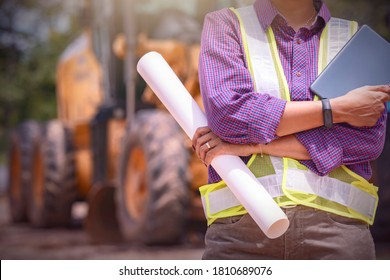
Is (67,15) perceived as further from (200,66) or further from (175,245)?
(200,66)

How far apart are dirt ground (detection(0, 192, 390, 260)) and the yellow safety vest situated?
1550 mm

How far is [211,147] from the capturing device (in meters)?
1.25

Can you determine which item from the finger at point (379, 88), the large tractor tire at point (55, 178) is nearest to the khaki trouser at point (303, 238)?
the finger at point (379, 88)

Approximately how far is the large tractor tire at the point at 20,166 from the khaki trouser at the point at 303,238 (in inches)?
158

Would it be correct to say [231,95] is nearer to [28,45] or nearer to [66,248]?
[66,248]

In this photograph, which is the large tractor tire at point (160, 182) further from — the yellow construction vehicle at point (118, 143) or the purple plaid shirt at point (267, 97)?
the purple plaid shirt at point (267, 97)

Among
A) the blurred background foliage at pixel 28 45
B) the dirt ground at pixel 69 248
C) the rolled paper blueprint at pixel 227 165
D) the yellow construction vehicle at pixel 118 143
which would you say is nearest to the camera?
the rolled paper blueprint at pixel 227 165

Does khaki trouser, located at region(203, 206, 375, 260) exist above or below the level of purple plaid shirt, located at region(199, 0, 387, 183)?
below

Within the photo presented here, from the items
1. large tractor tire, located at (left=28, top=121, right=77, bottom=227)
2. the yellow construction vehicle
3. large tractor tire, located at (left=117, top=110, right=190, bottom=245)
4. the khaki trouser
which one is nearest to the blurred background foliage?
the yellow construction vehicle

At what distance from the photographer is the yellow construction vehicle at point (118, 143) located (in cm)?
342

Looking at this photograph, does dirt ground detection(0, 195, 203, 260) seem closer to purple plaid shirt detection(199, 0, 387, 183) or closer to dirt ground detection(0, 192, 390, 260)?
dirt ground detection(0, 192, 390, 260)

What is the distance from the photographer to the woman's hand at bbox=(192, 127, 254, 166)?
1.25 m

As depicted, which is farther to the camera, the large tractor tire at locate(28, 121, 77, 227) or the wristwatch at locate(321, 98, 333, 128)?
the large tractor tire at locate(28, 121, 77, 227)

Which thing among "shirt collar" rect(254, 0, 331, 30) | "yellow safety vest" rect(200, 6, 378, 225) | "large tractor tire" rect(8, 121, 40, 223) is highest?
"shirt collar" rect(254, 0, 331, 30)
